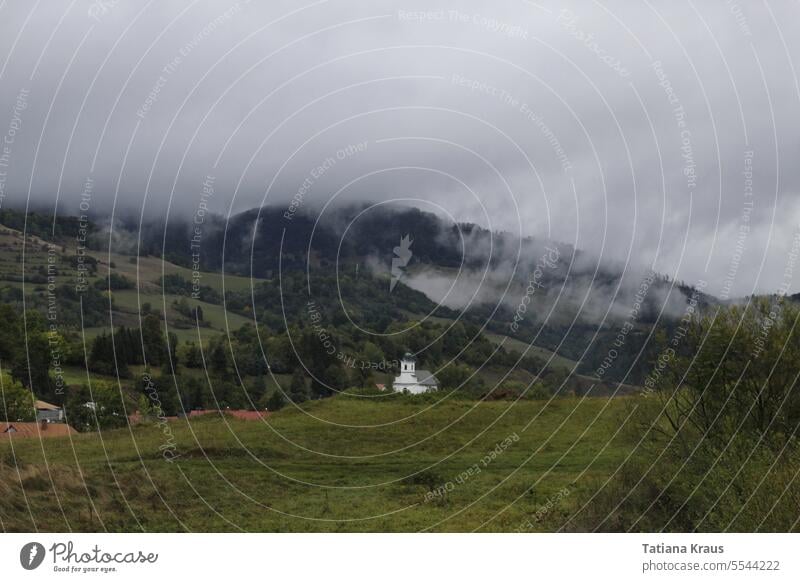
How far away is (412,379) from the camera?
270 ft

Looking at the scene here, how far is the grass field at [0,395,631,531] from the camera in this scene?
116 ft

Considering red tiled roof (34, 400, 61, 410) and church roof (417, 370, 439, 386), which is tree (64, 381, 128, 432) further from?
church roof (417, 370, 439, 386)

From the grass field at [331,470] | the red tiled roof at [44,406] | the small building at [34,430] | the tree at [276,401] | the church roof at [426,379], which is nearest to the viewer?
the grass field at [331,470]

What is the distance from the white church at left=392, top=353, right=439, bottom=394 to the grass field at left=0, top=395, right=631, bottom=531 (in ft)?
30.5

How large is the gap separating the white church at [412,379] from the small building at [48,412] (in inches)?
1148

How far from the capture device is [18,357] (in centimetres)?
7900

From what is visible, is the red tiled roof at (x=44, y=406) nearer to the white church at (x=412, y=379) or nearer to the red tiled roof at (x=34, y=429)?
the red tiled roof at (x=34, y=429)

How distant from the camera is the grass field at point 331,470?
35281 millimetres

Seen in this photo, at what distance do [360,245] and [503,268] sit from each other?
48184mm

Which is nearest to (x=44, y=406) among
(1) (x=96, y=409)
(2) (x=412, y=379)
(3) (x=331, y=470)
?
(1) (x=96, y=409)

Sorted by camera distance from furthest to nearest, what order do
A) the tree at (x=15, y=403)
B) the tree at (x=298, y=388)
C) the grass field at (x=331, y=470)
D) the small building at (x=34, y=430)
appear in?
1. the tree at (x=298, y=388)
2. the tree at (x=15, y=403)
3. the small building at (x=34, y=430)
4. the grass field at (x=331, y=470)

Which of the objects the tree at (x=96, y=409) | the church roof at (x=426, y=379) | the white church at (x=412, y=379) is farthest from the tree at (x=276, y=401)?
the church roof at (x=426, y=379)
